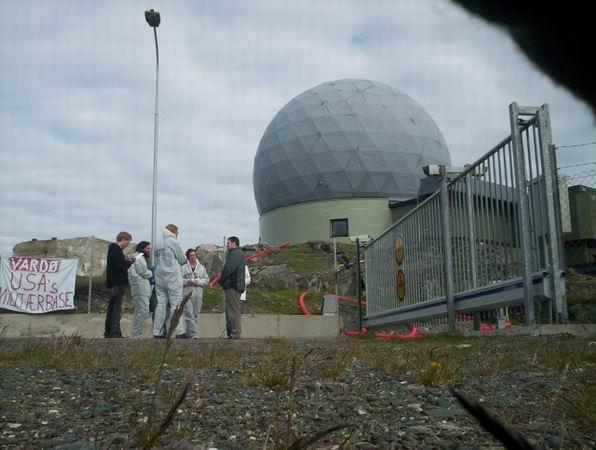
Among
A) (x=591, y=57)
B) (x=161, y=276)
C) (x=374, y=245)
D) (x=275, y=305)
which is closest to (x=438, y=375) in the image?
(x=591, y=57)

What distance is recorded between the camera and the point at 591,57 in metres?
1.38

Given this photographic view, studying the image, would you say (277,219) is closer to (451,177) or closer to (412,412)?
(451,177)

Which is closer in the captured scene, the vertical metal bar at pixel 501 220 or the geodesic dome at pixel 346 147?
the vertical metal bar at pixel 501 220

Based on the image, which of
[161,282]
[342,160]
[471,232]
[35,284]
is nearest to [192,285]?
[161,282]

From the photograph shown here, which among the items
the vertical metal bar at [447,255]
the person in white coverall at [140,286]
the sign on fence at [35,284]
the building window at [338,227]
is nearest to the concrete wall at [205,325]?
the sign on fence at [35,284]

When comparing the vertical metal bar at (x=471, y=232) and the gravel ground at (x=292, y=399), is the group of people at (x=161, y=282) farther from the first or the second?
the gravel ground at (x=292, y=399)

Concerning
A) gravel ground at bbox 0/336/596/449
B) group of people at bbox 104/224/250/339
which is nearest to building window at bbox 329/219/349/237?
group of people at bbox 104/224/250/339

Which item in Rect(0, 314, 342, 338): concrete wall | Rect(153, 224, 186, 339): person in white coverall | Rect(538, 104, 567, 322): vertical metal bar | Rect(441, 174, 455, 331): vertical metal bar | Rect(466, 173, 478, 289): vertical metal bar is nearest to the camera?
Rect(538, 104, 567, 322): vertical metal bar

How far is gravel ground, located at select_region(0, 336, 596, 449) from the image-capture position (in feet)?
7.47

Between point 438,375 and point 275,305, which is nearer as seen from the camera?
point 438,375

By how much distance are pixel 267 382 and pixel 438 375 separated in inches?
37.2

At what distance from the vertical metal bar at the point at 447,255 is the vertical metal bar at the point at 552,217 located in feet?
7.85

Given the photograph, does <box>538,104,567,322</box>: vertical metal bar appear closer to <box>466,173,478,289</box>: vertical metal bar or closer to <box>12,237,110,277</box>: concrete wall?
<box>466,173,478,289</box>: vertical metal bar

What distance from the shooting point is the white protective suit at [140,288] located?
1028 cm
